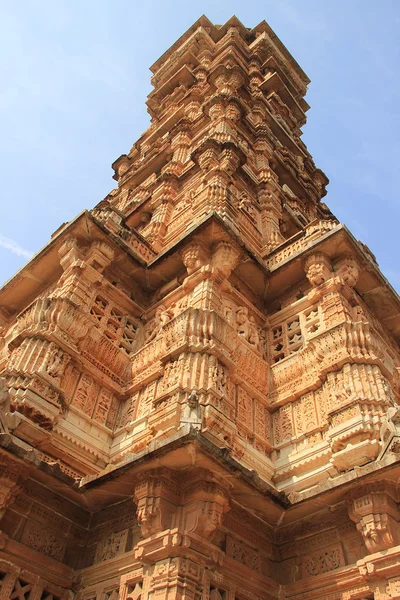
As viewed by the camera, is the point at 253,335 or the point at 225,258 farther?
the point at 225,258

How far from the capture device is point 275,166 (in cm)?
2003

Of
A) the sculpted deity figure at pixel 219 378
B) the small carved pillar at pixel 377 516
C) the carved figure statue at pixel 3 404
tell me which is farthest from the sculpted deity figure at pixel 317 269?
the carved figure statue at pixel 3 404

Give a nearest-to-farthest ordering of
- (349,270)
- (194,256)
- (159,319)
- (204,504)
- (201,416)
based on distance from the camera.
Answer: (204,504), (201,416), (349,270), (194,256), (159,319)

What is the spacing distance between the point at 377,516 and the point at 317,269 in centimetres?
549

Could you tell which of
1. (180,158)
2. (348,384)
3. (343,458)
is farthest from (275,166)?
(343,458)

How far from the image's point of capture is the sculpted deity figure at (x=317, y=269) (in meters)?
10.4

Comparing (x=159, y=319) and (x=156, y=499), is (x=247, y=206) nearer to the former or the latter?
(x=159, y=319)

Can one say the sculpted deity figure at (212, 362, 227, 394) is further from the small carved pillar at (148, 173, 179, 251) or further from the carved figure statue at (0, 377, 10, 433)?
the small carved pillar at (148, 173, 179, 251)

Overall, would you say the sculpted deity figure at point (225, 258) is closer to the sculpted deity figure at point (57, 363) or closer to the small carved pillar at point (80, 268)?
the small carved pillar at point (80, 268)

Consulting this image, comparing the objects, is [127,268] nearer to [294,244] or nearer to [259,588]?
Result: [294,244]

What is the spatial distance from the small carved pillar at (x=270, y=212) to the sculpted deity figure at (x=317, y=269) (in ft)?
10.7

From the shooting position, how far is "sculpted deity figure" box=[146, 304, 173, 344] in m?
10.6

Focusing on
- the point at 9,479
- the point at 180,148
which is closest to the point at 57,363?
the point at 9,479

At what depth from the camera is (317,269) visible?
10570 millimetres
